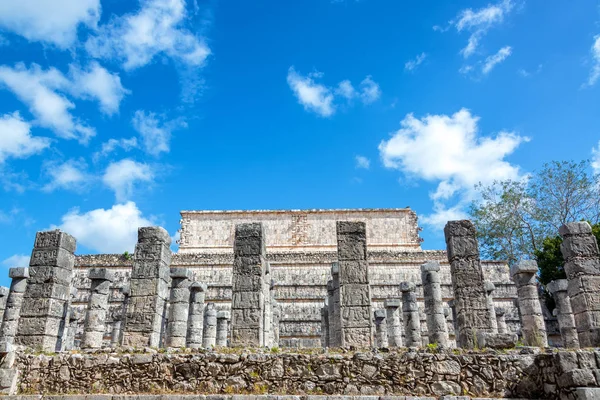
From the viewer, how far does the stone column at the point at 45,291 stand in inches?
432

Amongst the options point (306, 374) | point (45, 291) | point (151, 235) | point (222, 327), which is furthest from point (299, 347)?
point (222, 327)

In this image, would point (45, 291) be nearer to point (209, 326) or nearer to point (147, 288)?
point (147, 288)

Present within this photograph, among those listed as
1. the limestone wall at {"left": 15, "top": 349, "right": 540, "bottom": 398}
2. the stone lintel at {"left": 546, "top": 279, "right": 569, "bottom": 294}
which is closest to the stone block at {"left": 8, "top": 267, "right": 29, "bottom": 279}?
the limestone wall at {"left": 15, "top": 349, "right": 540, "bottom": 398}

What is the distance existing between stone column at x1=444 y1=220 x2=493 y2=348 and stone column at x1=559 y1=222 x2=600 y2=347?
2.90 metres

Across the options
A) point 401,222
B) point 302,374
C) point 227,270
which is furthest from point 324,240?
point 302,374

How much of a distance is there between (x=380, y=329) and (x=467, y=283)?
389 inches

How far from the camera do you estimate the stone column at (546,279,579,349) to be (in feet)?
52.4

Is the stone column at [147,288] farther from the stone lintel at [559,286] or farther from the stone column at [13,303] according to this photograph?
the stone lintel at [559,286]

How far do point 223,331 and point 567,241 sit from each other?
13919 millimetres

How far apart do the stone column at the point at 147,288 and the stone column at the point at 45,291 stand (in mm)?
1926

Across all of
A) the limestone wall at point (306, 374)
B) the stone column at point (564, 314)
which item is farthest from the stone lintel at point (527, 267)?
the limestone wall at point (306, 374)

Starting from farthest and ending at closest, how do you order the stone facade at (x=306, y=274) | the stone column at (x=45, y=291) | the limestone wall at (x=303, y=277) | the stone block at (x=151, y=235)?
the limestone wall at (x=303, y=277)
the stone facade at (x=306, y=274)
the stone block at (x=151, y=235)
the stone column at (x=45, y=291)

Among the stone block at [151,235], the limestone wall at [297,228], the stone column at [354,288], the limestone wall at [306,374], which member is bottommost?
the limestone wall at [306,374]

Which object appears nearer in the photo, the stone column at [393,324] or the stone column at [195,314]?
the stone column at [195,314]
